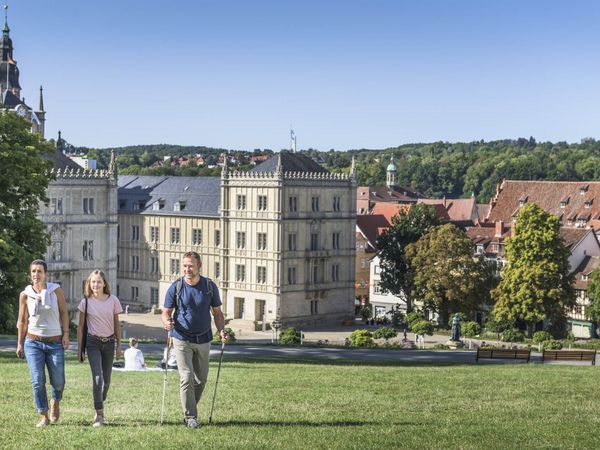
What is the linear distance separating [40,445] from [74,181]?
6579 cm

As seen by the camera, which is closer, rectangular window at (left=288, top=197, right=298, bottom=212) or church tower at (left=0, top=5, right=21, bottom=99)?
rectangular window at (left=288, top=197, right=298, bottom=212)

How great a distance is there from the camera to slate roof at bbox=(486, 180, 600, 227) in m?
116

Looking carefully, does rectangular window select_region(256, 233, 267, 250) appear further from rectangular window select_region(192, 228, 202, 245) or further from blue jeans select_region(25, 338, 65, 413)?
blue jeans select_region(25, 338, 65, 413)

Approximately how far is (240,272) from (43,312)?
2948 inches

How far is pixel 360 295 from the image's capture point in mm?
110062

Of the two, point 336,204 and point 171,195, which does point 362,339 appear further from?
point 171,195

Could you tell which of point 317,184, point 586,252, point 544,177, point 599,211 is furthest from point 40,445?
point 544,177

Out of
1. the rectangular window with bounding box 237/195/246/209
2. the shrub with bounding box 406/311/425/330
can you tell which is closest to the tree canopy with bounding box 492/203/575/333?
the shrub with bounding box 406/311/425/330

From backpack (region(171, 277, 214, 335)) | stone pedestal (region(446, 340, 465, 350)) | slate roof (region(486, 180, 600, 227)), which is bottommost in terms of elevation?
stone pedestal (region(446, 340, 465, 350))

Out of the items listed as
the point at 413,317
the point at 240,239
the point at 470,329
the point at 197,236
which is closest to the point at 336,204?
the point at 240,239

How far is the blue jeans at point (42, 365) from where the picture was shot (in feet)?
56.9

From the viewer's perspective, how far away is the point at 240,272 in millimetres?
92188

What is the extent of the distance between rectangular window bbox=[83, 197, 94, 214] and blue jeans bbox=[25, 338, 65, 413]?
6512 cm

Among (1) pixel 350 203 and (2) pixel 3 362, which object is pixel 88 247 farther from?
(2) pixel 3 362
